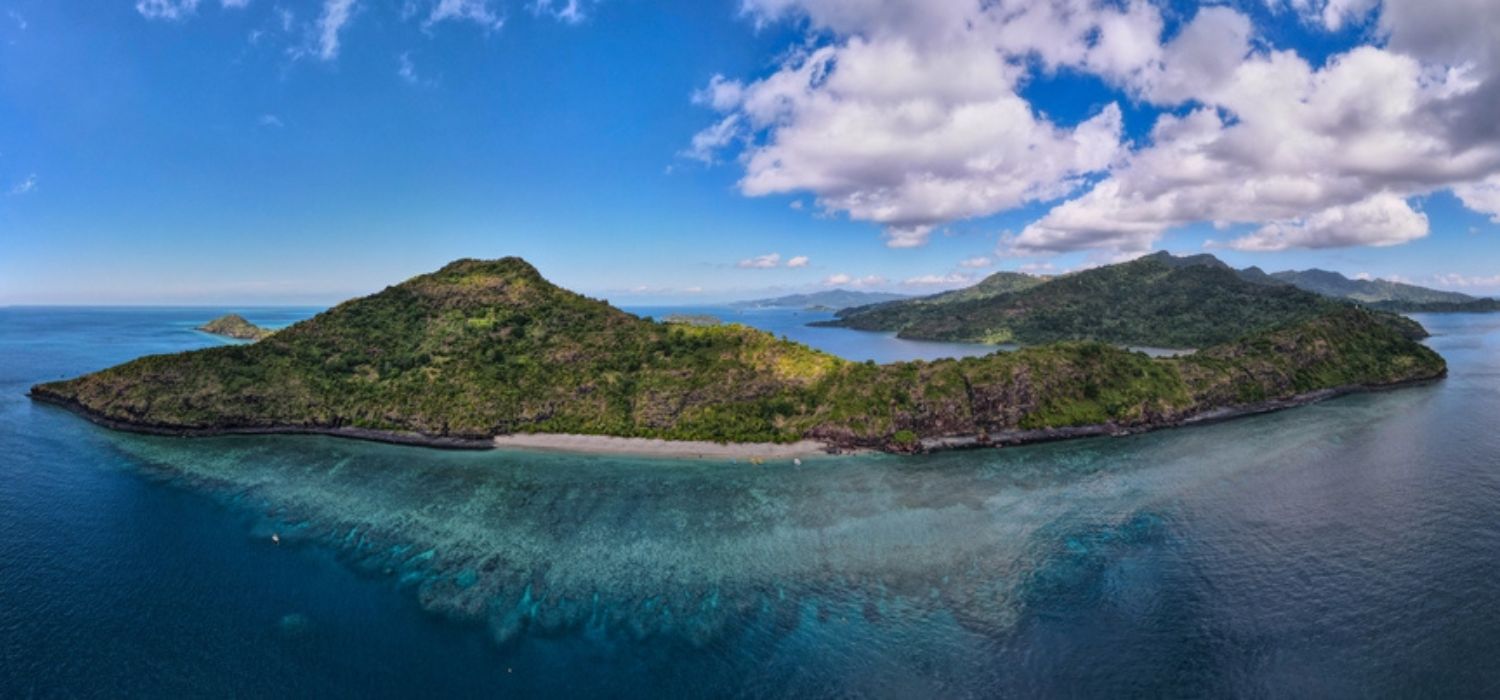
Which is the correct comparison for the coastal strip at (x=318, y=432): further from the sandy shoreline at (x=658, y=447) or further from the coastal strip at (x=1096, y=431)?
the coastal strip at (x=1096, y=431)

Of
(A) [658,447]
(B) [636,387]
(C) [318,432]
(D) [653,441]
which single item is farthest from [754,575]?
(C) [318,432]

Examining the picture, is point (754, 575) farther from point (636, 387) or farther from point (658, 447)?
point (636, 387)

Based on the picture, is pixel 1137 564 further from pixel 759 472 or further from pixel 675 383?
pixel 675 383

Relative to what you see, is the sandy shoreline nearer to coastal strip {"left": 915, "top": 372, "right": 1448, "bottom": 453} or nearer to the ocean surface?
the ocean surface

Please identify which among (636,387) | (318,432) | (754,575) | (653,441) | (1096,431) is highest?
(636,387)

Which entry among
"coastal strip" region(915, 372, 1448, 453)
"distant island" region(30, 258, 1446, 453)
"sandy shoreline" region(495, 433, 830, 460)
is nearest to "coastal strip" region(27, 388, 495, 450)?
"distant island" region(30, 258, 1446, 453)
